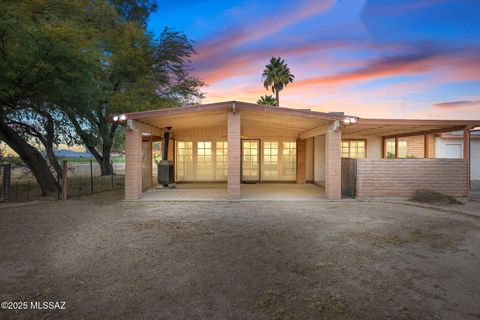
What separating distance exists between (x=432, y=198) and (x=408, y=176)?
3.27 feet

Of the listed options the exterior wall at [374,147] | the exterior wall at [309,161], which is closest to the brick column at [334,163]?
the exterior wall at [309,161]

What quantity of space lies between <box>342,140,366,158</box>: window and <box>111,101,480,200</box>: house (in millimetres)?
51

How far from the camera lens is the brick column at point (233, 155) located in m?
9.46

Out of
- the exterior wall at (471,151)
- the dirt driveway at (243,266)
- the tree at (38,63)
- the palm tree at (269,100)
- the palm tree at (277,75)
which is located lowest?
the dirt driveway at (243,266)

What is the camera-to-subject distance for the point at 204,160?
1549 centimetres

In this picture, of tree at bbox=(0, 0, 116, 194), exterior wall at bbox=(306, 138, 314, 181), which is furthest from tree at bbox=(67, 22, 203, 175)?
exterior wall at bbox=(306, 138, 314, 181)

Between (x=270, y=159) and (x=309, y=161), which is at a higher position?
(x=270, y=159)

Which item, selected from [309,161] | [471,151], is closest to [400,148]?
[471,151]

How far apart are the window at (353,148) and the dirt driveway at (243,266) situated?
8543mm

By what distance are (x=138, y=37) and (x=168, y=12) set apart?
215 inches

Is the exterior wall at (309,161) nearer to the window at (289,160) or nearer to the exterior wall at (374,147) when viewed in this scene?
the window at (289,160)

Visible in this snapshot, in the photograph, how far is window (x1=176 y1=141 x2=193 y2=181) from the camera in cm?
1545

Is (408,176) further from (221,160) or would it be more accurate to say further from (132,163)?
(132,163)

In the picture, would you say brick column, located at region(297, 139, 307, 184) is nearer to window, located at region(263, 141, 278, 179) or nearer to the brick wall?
window, located at region(263, 141, 278, 179)
